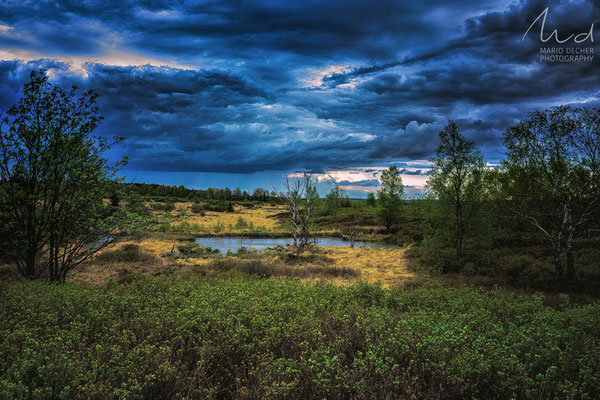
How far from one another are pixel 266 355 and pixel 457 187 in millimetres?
18423

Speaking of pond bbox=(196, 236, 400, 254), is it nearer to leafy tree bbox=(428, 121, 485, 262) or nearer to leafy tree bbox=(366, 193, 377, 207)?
leafy tree bbox=(428, 121, 485, 262)

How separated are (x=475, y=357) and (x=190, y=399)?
382 cm

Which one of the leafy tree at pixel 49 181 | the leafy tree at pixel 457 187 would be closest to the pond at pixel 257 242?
the leafy tree at pixel 457 187

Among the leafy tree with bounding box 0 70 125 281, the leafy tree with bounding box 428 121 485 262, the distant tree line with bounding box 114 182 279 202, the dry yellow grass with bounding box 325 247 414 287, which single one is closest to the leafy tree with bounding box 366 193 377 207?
the distant tree line with bounding box 114 182 279 202

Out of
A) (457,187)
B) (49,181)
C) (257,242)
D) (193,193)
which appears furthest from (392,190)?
(193,193)

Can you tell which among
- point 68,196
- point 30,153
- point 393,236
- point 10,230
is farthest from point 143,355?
point 393,236

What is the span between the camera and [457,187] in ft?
65.0

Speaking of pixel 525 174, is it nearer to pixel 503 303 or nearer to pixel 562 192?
pixel 562 192

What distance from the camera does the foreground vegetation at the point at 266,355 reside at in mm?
3936

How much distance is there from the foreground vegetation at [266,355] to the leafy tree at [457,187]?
13.0 metres

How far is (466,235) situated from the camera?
1994 centimetres

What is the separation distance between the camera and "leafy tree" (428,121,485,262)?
19.7 metres

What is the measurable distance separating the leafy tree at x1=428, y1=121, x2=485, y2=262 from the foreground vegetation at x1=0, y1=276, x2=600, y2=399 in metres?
13.0

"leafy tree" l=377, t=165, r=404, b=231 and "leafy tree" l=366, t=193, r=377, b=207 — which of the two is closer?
"leafy tree" l=377, t=165, r=404, b=231
